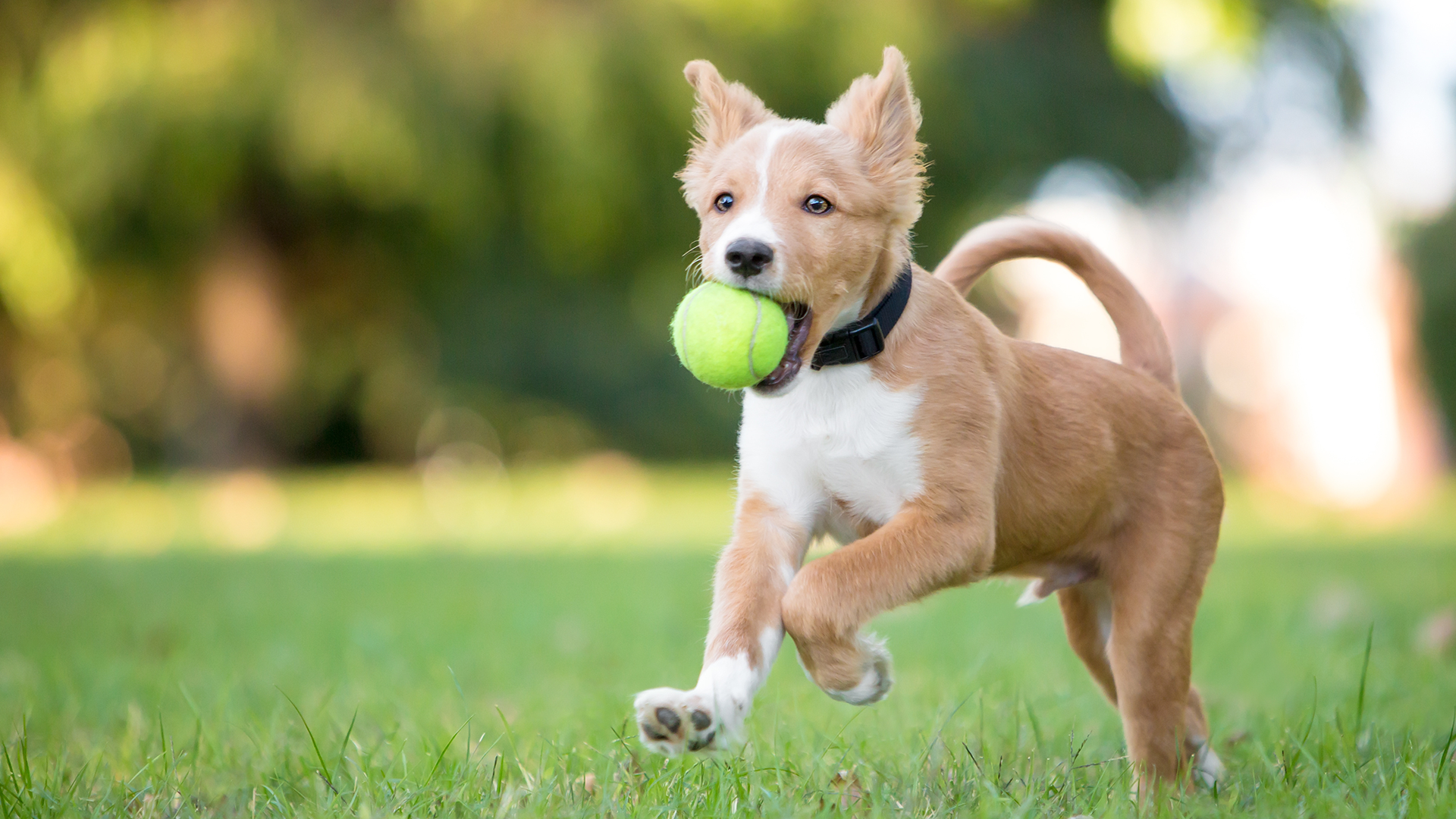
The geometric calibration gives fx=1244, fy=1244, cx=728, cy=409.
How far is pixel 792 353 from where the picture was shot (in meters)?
2.66

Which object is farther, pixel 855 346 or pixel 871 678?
pixel 855 346

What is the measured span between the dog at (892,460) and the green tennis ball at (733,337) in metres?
0.05

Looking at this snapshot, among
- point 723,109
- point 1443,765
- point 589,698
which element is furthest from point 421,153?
point 1443,765

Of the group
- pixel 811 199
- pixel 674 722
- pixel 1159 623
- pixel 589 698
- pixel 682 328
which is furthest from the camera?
pixel 589 698

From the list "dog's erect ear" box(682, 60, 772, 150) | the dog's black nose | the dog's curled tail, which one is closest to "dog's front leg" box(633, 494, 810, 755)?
the dog's black nose

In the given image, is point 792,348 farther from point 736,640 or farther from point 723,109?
Answer: point 723,109

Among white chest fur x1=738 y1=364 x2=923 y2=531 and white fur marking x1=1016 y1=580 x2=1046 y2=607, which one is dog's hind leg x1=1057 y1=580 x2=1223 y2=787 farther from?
white chest fur x1=738 y1=364 x2=923 y2=531

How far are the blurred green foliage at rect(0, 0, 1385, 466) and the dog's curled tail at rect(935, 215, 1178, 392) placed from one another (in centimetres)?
739

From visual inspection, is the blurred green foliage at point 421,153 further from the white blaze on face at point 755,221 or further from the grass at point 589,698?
the white blaze on face at point 755,221

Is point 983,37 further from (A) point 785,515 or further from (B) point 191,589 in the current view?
(A) point 785,515

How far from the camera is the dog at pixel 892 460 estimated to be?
8.33 feet

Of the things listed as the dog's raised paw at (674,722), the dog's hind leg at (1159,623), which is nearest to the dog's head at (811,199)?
the dog's raised paw at (674,722)

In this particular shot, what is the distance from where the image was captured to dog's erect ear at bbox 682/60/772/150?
308 cm

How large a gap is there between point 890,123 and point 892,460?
820 millimetres
